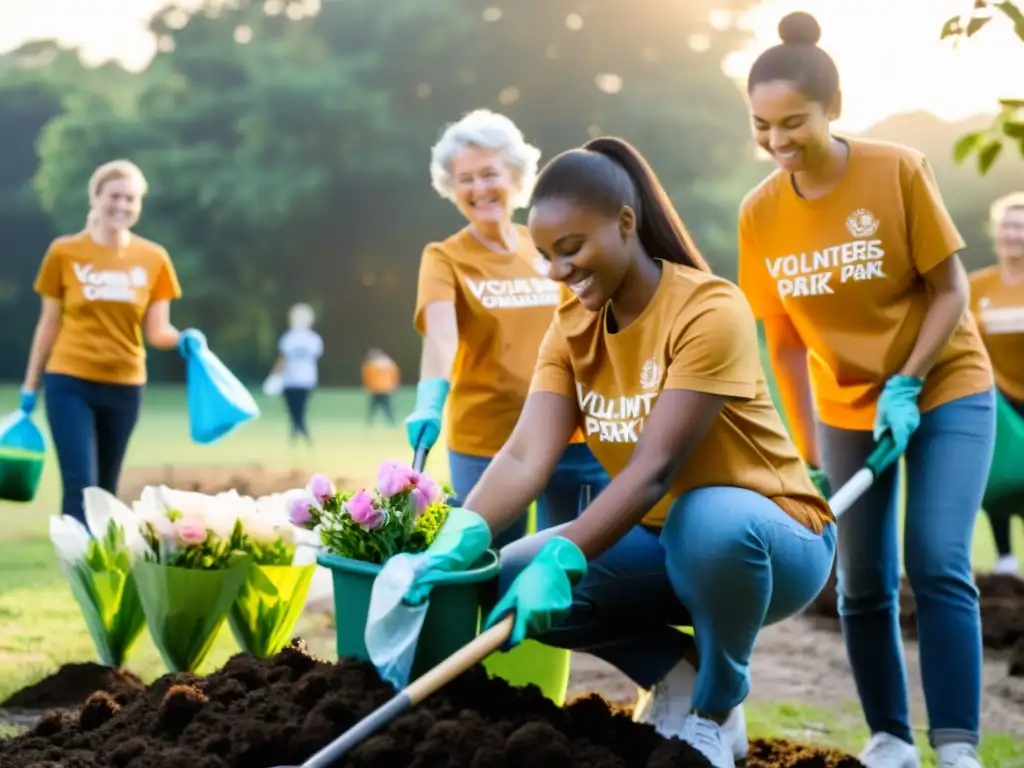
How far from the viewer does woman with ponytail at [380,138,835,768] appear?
7.73ft

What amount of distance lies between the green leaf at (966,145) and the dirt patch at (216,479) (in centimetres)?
666

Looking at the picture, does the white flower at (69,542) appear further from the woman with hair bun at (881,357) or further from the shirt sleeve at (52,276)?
the woman with hair bun at (881,357)

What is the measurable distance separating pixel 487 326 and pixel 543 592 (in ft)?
4.57

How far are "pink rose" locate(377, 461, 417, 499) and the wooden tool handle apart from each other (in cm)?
37

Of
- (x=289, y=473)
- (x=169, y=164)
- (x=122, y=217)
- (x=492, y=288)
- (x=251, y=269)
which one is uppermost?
(x=169, y=164)

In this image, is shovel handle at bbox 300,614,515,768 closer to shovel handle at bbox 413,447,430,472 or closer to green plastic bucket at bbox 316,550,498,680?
green plastic bucket at bbox 316,550,498,680

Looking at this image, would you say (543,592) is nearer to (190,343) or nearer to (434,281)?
(434,281)

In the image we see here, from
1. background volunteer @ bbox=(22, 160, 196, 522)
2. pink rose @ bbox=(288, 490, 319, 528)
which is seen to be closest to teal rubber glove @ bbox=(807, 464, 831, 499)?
pink rose @ bbox=(288, 490, 319, 528)

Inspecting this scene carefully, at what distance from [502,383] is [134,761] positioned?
5.05ft

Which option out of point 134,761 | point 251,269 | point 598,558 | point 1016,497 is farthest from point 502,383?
point 251,269

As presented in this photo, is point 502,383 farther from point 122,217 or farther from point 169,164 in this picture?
point 169,164

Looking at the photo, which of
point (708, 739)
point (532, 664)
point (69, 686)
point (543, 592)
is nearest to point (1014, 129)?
point (543, 592)

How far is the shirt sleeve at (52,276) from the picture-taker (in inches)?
192

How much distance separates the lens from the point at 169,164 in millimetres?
25891
